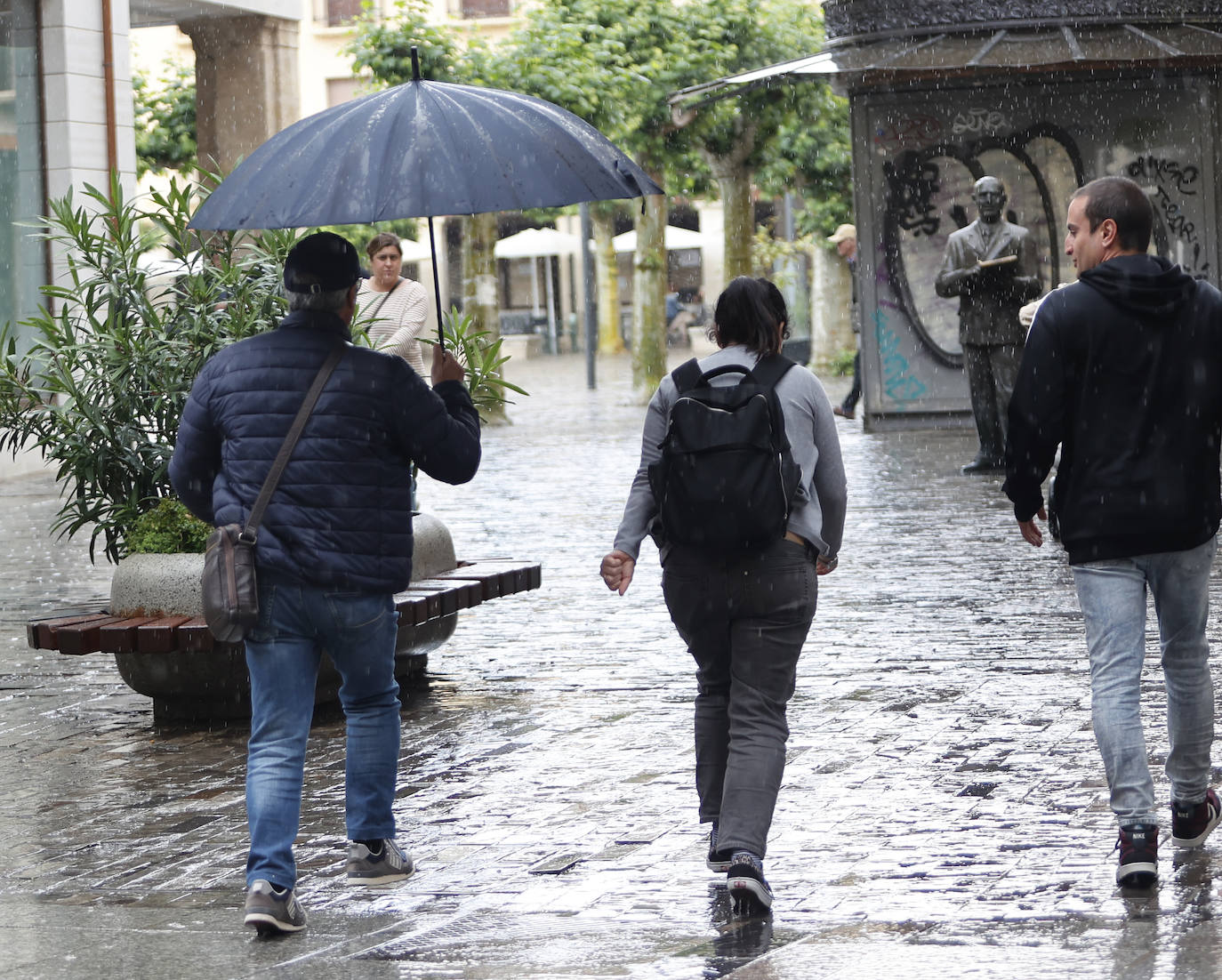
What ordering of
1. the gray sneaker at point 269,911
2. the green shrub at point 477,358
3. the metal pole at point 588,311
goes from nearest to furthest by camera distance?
the gray sneaker at point 269,911 < the green shrub at point 477,358 < the metal pole at point 588,311

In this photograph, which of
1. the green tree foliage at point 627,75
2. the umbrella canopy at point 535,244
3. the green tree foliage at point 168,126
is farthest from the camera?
the umbrella canopy at point 535,244

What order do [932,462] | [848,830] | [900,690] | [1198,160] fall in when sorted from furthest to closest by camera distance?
[1198,160] < [932,462] < [900,690] < [848,830]

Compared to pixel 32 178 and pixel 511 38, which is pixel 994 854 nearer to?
pixel 32 178

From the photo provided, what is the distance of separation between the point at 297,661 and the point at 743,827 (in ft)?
3.83

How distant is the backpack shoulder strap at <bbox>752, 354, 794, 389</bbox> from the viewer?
5039 mm

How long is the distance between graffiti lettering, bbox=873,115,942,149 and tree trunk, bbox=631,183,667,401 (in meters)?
7.37

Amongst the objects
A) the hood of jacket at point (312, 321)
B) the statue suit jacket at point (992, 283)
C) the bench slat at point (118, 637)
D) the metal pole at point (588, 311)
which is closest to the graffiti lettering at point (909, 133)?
the statue suit jacket at point (992, 283)

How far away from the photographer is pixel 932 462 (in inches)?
653

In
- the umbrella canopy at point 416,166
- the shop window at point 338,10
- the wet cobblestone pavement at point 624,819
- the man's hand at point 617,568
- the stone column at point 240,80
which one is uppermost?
the shop window at point 338,10

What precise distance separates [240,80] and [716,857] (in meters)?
20.6

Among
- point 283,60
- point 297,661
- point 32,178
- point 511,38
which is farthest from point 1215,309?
point 511,38

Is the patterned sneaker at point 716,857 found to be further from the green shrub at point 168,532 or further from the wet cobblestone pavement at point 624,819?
the green shrub at point 168,532

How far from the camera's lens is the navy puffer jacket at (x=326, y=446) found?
495cm

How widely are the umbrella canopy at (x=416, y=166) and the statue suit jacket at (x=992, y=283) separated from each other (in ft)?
31.2
